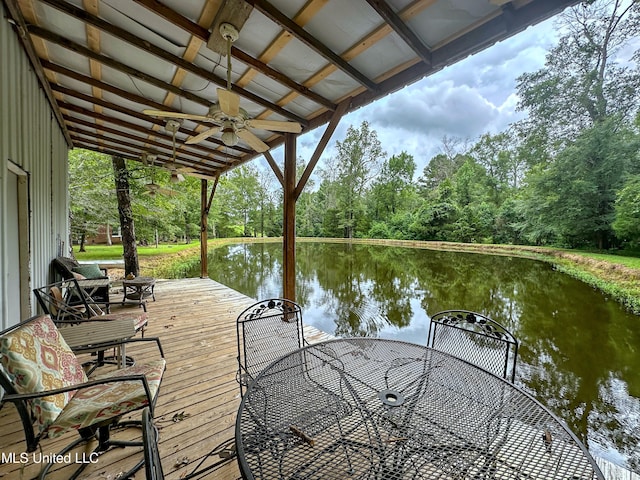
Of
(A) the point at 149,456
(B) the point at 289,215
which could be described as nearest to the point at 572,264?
(B) the point at 289,215

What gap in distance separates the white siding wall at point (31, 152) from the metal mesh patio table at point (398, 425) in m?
2.34

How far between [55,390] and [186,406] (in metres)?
1.01

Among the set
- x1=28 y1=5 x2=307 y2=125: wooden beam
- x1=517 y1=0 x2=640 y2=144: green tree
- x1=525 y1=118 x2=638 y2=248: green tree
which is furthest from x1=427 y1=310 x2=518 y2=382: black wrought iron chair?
x1=517 y1=0 x2=640 y2=144: green tree

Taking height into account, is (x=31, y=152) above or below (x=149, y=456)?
above

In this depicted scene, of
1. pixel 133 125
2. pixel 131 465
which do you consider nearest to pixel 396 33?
pixel 131 465

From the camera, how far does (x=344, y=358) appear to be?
5.58ft

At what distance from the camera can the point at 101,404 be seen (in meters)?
1.35

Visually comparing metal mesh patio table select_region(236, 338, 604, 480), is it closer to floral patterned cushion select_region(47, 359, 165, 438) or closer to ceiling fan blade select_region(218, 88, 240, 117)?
floral patterned cushion select_region(47, 359, 165, 438)

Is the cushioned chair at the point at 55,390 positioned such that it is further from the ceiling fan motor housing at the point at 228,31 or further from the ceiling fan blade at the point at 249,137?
the ceiling fan motor housing at the point at 228,31

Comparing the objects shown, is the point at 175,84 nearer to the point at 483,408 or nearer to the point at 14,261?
the point at 14,261

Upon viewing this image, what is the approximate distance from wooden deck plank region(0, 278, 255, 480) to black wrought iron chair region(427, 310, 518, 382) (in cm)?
173

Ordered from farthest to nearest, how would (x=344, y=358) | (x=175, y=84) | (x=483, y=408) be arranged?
1. (x=175, y=84)
2. (x=344, y=358)
3. (x=483, y=408)

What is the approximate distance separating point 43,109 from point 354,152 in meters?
21.2

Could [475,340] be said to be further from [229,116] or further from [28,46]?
[28,46]
